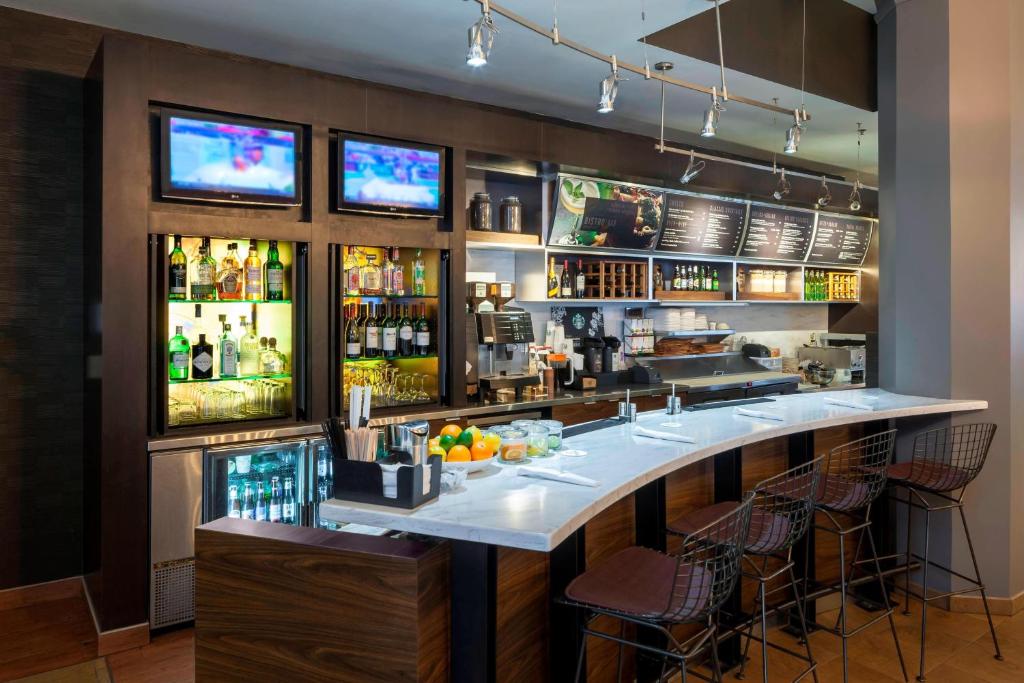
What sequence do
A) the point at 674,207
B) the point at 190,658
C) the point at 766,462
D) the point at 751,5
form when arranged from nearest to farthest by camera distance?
the point at 190,658, the point at 766,462, the point at 751,5, the point at 674,207

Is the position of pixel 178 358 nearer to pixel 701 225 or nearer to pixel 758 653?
pixel 758 653

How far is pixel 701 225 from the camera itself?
20.0 ft

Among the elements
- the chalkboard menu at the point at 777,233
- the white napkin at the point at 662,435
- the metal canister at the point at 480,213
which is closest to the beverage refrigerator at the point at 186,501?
the white napkin at the point at 662,435

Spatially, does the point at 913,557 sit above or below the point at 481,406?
below

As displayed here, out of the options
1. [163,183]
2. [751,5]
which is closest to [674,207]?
[751,5]

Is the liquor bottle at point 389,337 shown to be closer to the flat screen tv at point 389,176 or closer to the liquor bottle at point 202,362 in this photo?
the flat screen tv at point 389,176

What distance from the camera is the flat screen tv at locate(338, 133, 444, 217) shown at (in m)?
3.86

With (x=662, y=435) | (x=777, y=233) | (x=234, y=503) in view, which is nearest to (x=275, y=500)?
(x=234, y=503)

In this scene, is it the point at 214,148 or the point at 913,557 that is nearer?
the point at 214,148

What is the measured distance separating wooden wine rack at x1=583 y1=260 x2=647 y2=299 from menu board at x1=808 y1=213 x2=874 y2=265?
255 cm

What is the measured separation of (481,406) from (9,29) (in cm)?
310

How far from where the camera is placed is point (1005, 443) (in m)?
3.79

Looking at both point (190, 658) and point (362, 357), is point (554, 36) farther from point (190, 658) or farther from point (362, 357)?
point (190, 658)

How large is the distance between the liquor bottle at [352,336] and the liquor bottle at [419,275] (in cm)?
42
